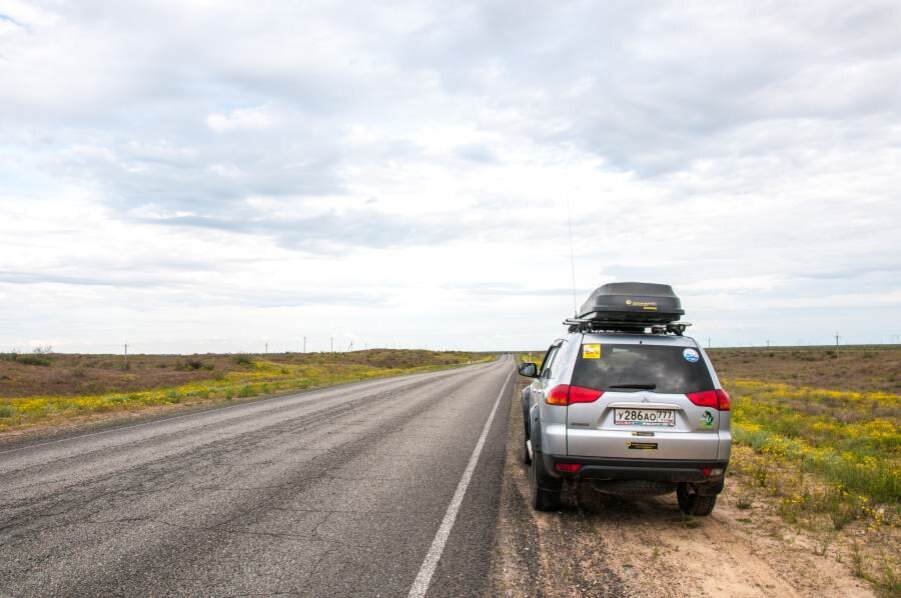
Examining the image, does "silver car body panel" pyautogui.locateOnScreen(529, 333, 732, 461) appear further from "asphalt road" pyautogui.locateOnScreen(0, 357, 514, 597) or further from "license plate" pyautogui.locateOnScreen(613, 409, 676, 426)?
"asphalt road" pyautogui.locateOnScreen(0, 357, 514, 597)

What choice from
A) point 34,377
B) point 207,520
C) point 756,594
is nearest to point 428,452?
point 207,520

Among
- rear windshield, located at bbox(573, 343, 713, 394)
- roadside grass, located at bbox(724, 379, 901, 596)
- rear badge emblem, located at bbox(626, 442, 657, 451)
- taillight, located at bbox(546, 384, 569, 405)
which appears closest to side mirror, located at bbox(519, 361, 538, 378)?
taillight, located at bbox(546, 384, 569, 405)

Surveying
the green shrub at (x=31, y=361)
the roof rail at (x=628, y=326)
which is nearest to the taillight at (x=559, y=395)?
the roof rail at (x=628, y=326)

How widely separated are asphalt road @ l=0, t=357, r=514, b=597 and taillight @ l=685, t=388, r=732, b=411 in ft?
7.39

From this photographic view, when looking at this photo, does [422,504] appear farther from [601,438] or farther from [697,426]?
[697,426]

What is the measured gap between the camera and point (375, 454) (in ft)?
32.0

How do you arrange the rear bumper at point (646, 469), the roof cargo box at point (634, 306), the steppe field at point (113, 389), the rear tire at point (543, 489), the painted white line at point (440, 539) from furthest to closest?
the steppe field at point (113, 389)
the roof cargo box at point (634, 306)
the rear tire at point (543, 489)
the rear bumper at point (646, 469)
the painted white line at point (440, 539)

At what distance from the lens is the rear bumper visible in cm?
573

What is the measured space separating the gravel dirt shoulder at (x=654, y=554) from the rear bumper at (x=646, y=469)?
55 cm

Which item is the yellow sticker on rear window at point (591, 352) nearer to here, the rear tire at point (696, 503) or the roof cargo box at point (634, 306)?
the roof cargo box at point (634, 306)

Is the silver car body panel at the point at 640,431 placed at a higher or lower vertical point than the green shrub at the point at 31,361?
lower

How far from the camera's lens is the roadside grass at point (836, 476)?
5.60m

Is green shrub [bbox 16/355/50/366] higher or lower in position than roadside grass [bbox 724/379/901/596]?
higher

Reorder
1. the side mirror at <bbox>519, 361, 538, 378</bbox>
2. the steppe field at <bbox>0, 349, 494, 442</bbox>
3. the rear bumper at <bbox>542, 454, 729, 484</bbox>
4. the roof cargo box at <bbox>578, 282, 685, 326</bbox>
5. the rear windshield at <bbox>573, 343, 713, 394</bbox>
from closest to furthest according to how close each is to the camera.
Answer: the rear bumper at <bbox>542, 454, 729, 484</bbox> < the rear windshield at <bbox>573, 343, 713, 394</bbox> < the roof cargo box at <bbox>578, 282, 685, 326</bbox> < the side mirror at <bbox>519, 361, 538, 378</bbox> < the steppe field at <bbox>0, 349, 494, 442</bbox>
